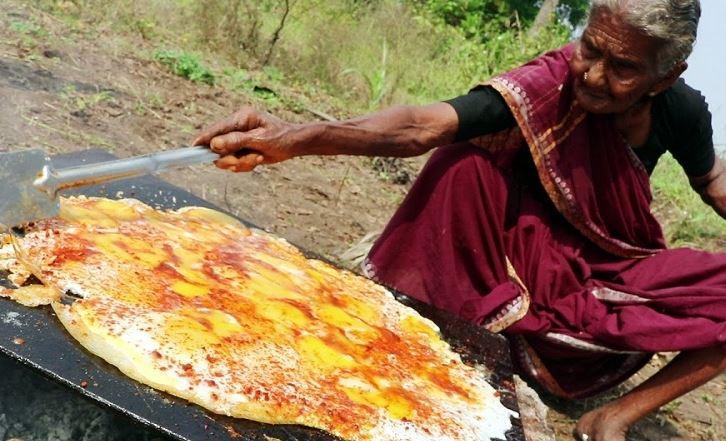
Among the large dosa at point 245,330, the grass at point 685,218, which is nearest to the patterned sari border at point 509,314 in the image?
the large dosa at point 245,330

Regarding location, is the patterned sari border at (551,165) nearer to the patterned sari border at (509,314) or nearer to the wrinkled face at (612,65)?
the wrinkled face at (612,65)

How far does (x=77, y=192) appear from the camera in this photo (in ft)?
7.53

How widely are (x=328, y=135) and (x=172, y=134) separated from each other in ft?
7.85

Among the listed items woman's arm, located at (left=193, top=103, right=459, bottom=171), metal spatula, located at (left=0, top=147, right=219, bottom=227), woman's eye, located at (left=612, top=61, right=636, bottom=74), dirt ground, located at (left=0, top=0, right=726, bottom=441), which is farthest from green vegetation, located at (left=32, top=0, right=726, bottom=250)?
woman's eye, located at (left=612, top=61, right=636, bottom=74)

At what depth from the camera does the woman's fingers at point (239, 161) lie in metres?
2.20

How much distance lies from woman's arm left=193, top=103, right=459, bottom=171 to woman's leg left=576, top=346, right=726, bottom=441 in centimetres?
129

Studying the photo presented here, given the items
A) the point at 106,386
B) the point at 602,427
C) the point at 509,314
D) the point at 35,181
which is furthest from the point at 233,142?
the point at 602,427

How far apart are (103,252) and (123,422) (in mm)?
453

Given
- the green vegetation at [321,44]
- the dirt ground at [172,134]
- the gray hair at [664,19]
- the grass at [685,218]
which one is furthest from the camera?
the grass at [685,218]

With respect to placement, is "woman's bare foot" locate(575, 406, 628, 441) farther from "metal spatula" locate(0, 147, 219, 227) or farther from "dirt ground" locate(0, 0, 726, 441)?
"metal spatula" locate(0, 147, 219, 227)

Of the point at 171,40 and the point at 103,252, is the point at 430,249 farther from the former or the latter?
the point at 171,40

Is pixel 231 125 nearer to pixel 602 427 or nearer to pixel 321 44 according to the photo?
pixel 602 427

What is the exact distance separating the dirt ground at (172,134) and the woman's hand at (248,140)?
5.83 ft

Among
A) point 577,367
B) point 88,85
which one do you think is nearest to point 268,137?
point 577,367
